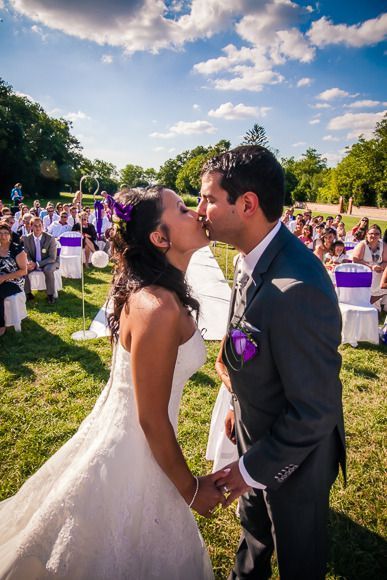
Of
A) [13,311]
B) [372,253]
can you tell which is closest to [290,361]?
[13,311]

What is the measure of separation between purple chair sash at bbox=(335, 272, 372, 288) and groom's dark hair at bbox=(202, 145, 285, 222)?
19.1 feet

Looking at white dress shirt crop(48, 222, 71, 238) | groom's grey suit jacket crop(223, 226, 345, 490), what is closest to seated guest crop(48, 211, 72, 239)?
white dress shirt crop(48, 222, 71, 238)

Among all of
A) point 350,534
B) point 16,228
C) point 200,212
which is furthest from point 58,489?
point 16,228

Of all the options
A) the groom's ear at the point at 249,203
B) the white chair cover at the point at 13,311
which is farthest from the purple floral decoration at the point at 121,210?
the white chair cover at the point at 13,311

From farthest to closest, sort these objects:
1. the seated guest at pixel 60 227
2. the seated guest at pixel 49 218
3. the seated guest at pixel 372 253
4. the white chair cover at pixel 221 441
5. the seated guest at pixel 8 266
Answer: the seated guest at pixel 49 218 < the seated guest at pixel 60 227 < the seated guest at pixel 372 253 < the seated guest at pixel 8 266 < the white chair cover at pixel 221 441

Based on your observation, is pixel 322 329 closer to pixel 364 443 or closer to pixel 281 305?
pixel 281 305

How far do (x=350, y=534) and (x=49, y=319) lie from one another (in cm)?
715

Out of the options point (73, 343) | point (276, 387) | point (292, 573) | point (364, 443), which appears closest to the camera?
point (276, 387)

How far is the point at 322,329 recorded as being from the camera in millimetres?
1320

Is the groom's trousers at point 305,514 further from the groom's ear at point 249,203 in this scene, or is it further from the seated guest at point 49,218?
the seated guest at point 49,218

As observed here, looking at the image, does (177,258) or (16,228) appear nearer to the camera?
(177,258)

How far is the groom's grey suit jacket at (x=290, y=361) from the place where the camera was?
1343mm

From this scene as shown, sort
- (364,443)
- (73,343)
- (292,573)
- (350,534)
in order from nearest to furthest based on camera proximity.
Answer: (292,573)
(350,534)
(364,443)
(73,343)

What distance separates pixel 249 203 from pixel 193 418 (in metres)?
3.42
